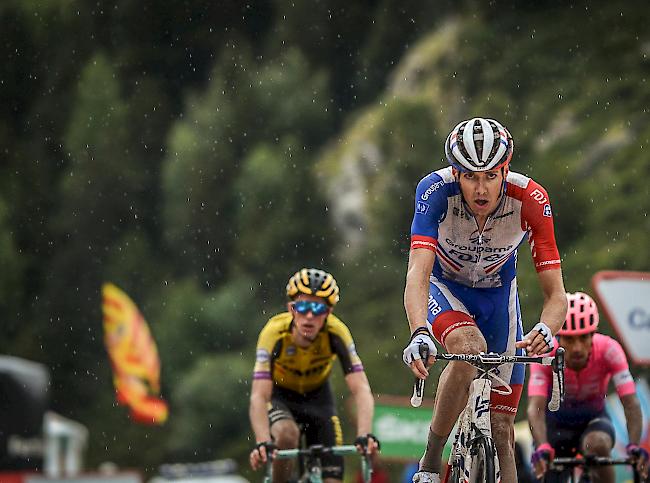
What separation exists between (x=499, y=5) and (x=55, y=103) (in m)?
28.7

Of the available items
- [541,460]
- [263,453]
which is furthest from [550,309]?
[263,453]

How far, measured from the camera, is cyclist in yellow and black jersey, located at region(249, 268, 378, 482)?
1016 cm

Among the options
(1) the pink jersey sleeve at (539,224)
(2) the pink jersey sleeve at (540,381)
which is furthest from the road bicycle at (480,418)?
(2) the pink jersey sleeve at (540,381)

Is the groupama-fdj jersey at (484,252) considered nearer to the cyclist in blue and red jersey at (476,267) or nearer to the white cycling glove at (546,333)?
the cyclist in blue and red jersey at (476,267)

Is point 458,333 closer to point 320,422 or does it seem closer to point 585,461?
point 585,461

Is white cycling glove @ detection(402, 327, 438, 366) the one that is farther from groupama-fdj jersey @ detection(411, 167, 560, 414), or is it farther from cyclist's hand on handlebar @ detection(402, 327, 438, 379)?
groupama-fdj jersey @ detection(411, 167, 560, 414)

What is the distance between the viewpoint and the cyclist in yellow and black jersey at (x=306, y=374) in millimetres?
10164

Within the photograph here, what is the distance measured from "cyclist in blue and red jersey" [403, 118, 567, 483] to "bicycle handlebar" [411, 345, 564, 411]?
74mm

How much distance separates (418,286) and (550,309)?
729 mm

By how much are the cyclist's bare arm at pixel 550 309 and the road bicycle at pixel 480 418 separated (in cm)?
6

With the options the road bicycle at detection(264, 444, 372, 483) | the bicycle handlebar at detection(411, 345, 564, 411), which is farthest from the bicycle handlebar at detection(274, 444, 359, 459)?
the bicycle handlebar at detection(411, 345, 564, 411)

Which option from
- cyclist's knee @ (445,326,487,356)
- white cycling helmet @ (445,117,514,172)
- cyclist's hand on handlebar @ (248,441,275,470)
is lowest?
cyclist's hand on handlebar @ (248,441,275,470)

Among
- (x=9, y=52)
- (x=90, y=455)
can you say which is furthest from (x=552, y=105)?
(x=9, y=52)

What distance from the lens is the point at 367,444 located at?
383 inches
